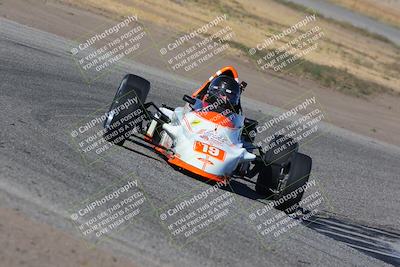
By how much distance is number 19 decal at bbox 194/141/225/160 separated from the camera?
401 inches

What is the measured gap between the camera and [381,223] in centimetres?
1259

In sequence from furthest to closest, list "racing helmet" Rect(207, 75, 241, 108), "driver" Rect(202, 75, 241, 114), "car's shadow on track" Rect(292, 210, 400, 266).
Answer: "racing helmet" Rect(207, 75, 241, 108)
"driver" Rect(202, 75, 241, 114)
"car's shadow on track" Rect(292, 210, 400, 266)

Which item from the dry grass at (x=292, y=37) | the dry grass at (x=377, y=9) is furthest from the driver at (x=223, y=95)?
the dry grass at (x=377, y=9)

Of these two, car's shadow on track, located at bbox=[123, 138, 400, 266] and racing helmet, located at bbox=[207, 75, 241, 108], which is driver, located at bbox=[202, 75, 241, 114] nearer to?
racing helmet, located at bbox=[207, 75, 241, 108]

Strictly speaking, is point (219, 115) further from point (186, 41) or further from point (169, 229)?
point (186, 41)

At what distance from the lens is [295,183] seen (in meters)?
10.6

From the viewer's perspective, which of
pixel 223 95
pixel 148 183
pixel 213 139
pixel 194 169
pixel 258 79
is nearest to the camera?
pixel 148 183

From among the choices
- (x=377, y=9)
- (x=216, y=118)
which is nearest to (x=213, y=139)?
(x=216, y=118)

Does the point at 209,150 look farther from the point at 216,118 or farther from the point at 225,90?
the point at 225,90

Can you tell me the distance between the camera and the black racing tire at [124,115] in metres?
10.9

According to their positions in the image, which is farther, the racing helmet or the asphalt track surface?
the racing helmet

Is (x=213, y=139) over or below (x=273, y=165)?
over

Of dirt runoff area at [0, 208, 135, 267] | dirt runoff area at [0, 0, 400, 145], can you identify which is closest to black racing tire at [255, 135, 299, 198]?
dirt runoff area at [0, 208, 135, 267]

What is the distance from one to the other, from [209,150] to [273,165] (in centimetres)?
154
